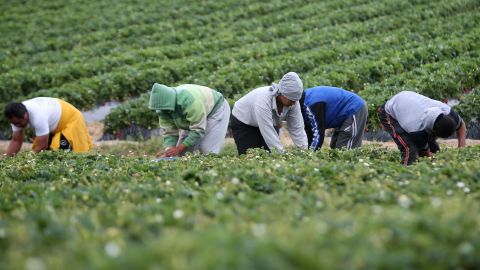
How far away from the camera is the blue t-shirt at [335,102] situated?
8031mm

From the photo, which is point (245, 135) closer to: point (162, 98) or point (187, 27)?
point (162, 98)

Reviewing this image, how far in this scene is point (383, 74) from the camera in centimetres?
1372

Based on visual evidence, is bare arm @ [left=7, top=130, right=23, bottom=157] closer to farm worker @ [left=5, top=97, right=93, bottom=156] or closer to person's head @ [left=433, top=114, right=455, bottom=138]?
farm worker @ [left=5, top=97, right=93, bottom=156]

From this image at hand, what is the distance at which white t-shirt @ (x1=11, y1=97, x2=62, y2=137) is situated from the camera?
8789 millimetres

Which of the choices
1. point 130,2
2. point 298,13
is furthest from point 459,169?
point 130,2

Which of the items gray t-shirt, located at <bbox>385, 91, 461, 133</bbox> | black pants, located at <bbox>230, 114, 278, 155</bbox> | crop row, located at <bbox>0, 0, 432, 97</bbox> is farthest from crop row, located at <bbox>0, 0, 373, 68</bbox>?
gray t-shirt, located at <bbox>385, 91, 461, 133</bbox>

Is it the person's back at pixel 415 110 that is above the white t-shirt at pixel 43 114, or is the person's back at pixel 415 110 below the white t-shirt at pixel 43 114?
above

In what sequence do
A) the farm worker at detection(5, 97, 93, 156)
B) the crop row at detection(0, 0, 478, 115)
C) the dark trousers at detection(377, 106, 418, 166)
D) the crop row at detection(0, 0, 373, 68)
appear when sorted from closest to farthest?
the dark trousers at detection(377, 106, 418, 166) < the farm worker at detection(5, 97, 93, 156) < the crop row at detection(0, 0, 478, 115) < the crop row at detection(0, 0, 373, 68)

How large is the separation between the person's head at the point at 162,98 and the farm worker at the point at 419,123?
8.23 ft

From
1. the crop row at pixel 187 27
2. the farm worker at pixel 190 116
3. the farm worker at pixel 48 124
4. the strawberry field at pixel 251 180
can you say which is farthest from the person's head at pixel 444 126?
the crop row at pixel 187 27

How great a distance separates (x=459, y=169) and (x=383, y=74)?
850 cm

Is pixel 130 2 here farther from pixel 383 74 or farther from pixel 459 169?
pixel 459 169

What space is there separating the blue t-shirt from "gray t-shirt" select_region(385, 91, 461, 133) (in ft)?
1.63

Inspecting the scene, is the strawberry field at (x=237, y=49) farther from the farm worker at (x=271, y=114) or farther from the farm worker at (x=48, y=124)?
the farm worker at (x=271, y=114)
